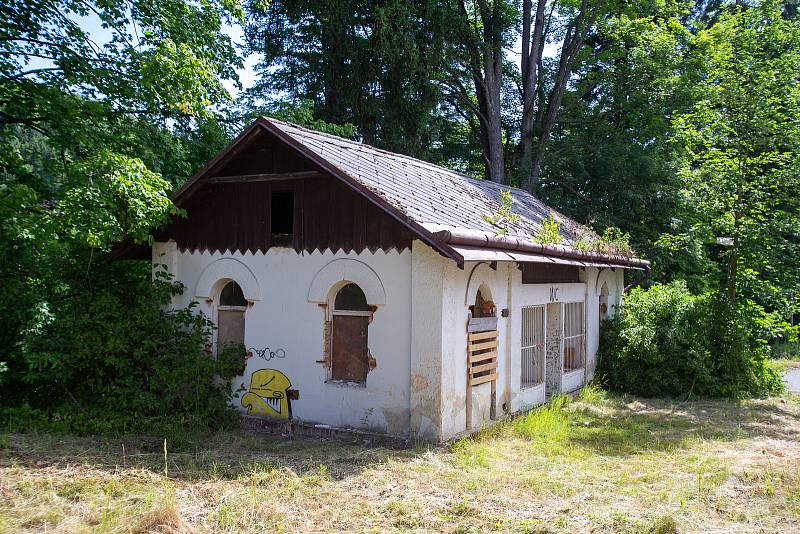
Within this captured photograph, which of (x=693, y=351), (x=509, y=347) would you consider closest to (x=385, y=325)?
(x=509, y=347)

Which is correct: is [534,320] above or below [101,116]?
below

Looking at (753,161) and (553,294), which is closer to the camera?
(553,294)

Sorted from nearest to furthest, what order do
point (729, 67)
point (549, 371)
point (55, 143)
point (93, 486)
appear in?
point (93, 486), point (55, 143), point (549, 371), point (729, 67)

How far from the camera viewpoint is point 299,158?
9648mm

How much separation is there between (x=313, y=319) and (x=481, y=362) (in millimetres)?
2550

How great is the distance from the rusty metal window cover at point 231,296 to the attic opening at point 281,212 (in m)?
1.25

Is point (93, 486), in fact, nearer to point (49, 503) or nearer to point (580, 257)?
point (49, 503)

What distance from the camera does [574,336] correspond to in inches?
523

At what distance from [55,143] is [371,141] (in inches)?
400

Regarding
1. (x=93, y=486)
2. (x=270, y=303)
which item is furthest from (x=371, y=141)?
(x=93, y=486)

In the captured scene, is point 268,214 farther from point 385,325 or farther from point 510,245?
point 510,245

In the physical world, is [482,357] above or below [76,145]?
below

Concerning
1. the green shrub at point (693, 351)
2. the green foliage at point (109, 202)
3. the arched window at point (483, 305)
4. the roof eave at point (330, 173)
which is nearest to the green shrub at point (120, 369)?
the green foliage at point (109, 202)

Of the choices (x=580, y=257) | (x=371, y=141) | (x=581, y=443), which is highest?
(x=371, y=141)
